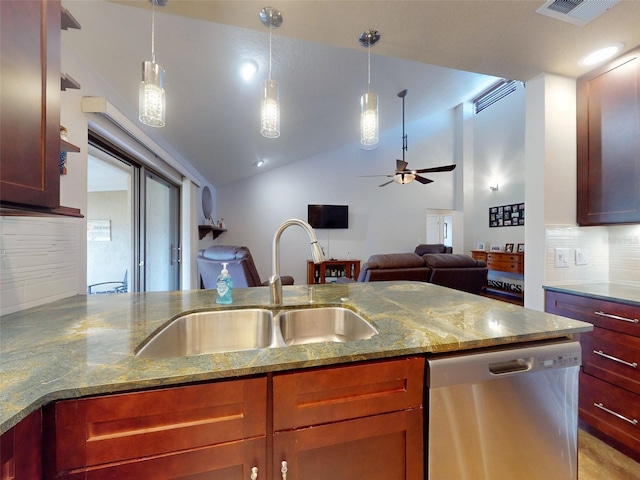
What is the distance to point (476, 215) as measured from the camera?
240 inches

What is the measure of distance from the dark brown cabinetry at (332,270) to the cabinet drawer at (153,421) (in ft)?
15.4

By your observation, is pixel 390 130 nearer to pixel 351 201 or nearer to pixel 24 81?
pixel 351 201

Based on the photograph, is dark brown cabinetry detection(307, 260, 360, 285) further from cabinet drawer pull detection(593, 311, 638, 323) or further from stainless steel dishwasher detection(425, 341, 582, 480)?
stainless steel dishwasher detection(425, 341, 582, 480)

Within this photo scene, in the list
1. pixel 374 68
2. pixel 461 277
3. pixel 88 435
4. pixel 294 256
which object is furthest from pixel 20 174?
pixel 294 256

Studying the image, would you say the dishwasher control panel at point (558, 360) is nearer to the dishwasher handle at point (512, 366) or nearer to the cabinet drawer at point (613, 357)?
the dishwasher handle at point (512, 366)

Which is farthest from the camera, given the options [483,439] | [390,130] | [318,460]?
[390,130]

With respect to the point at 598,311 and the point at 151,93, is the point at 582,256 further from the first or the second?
the point at 151,93

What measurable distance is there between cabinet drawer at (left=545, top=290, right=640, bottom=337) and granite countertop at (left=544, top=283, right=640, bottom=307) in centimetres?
3

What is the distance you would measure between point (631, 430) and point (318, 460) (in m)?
1.78

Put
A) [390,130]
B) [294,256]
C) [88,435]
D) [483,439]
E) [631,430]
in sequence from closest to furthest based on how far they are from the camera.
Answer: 1. [88,435]
2. [483,439]
3. [631,430]
4. [294,256]
5. [390,130]

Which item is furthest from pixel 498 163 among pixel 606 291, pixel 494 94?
pixel 606 291

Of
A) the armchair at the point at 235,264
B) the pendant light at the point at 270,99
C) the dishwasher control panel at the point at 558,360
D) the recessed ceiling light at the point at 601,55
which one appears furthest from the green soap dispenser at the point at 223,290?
the recessed ceiling light at the point at 601,55

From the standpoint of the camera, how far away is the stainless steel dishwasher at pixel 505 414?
0.78 meters

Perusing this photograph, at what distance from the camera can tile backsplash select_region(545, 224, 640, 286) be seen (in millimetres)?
1760
